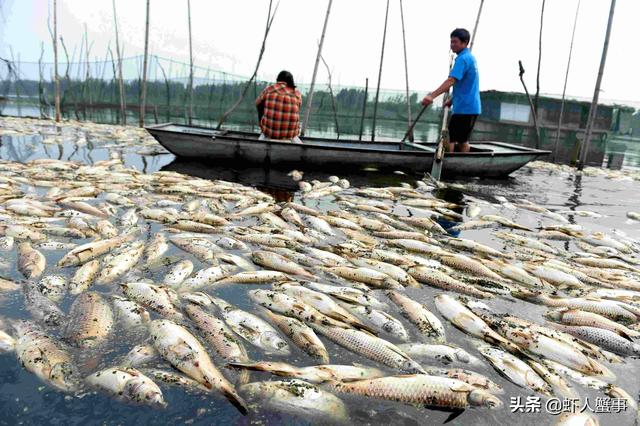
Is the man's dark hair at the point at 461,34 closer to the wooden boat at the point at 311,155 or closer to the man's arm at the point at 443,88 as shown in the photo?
the man's arm at the point at 443,88

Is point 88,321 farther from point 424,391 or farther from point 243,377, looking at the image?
point 424,391

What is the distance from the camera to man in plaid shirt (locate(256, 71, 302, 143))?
28.0 feet

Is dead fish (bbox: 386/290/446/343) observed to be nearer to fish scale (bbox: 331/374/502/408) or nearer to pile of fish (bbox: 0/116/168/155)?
fish scale (bbox: 331/374/502/408)

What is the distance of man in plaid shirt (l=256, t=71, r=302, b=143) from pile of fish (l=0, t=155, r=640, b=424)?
3867 millimetres

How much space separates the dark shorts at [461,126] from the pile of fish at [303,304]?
157 inches

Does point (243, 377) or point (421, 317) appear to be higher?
point (421, 317)

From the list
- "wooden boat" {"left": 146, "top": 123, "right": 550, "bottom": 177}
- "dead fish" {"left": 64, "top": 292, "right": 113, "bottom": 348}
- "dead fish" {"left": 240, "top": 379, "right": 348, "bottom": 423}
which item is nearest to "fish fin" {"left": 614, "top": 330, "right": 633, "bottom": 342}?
"dead fish" {"left": 240, "top": 379, "right": 348, "bottom": 423}

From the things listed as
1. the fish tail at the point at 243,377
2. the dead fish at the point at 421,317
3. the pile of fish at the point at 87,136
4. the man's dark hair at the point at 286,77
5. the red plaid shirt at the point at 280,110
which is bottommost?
the fish tail at the point at 243,377

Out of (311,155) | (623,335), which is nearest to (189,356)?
(623,335)

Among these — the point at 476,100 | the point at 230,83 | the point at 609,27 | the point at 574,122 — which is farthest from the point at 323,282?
the point at 230,83

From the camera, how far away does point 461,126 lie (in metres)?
8.98

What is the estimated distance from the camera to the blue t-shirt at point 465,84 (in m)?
8.12

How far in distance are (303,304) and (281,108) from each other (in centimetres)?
657

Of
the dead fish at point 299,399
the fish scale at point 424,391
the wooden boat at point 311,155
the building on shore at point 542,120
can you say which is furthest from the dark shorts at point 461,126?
the building on shore at point 542,120
